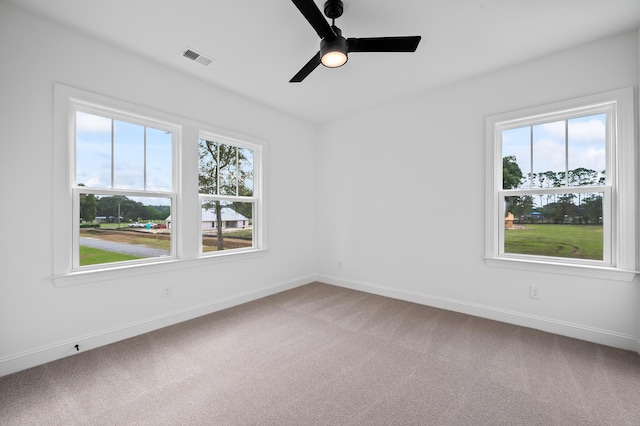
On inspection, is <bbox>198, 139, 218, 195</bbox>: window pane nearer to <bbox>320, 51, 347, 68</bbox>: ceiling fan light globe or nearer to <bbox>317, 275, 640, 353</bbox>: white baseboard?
<bbox>320, 51, 347, 68</bbox>: ceiling fan light globe

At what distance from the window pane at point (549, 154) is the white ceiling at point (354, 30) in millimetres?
745

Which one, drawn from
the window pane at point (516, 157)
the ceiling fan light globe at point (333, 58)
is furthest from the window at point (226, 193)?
the window pane at point (516, 157)

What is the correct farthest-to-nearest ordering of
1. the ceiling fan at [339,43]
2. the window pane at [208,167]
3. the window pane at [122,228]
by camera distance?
the window pane at [208,167] < the window pane at [122,228] < the ceiling fan at [339,43]

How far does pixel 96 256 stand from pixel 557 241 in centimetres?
454

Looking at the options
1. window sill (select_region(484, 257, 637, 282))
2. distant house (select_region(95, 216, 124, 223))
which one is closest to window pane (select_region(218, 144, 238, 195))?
distant house (select_region(95, 216, 124, 223))

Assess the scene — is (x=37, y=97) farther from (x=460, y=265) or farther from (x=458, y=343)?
(x=460, y=265)

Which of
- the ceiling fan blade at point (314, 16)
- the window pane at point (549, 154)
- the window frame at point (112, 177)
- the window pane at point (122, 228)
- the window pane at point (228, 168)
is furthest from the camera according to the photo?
the window pane at point (228, 168)

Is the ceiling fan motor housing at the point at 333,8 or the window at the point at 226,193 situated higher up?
the ceiling fan motor housing at the point at 333,8

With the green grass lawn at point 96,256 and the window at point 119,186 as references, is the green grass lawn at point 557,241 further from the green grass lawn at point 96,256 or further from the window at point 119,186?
the green grass lawn at point 96,256

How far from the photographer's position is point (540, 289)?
2.83 m

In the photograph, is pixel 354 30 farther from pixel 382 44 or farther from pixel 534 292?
pixel 534 292

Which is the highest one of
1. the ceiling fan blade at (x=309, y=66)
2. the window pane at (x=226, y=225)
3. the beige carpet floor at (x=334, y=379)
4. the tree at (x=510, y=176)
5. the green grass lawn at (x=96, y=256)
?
the ceiling fan blade at (x=309, y=66)

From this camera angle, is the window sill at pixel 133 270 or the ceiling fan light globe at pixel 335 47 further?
the window sill at pixel 133 270

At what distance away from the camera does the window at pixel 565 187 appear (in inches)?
96.7
